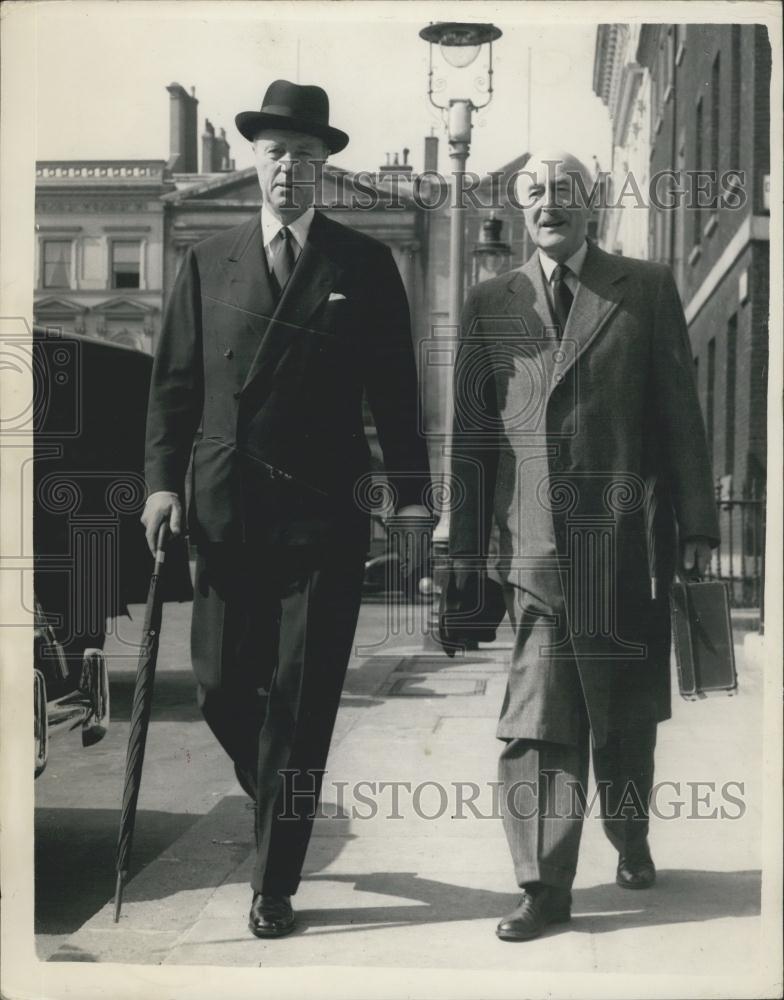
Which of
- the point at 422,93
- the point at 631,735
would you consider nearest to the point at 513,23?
the point at 422,93

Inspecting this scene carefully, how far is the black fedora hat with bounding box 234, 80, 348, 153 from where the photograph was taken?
14.5 ft

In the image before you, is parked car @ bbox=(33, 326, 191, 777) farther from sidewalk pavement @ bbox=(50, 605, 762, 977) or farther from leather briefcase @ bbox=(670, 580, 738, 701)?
leather briefcase @ bbox=(670, 580, 738, 701)

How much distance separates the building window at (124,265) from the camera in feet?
19.5

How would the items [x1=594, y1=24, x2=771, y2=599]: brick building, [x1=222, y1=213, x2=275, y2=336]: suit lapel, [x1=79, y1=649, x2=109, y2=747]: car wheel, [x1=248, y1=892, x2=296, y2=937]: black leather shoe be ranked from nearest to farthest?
1. [x1=248, y1=892, x2=296, y2=937]: black leather shoe
2. [x1=222, y1=213, x2=275, y2=336]: suit lapel
3. [x1=79, y1=649, x2=109, y2=747]: car wheel
4. [x1=594, y1=24, x2=771, y2=599]: brick building

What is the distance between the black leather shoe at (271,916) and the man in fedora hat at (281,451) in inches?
0.6

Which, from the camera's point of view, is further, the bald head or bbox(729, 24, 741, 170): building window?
bbox(729, 24, 741, 170): building window

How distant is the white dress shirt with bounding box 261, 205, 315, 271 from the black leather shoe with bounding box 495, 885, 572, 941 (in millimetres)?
2229

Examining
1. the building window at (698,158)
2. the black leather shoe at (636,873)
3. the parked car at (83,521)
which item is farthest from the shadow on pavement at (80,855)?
the building window at (698,158)

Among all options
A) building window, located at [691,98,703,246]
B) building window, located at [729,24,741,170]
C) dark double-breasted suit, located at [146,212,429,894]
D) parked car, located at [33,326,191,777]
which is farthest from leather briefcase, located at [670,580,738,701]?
building window, located at [691,98,703,246]

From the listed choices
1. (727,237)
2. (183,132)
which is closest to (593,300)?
(183,132)

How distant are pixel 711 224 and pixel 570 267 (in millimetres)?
12132

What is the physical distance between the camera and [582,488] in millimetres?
4465

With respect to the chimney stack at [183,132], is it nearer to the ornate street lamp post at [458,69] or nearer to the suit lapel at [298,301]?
the suit lapel at [298,301]

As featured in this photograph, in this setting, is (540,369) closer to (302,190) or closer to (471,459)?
(471,459)
